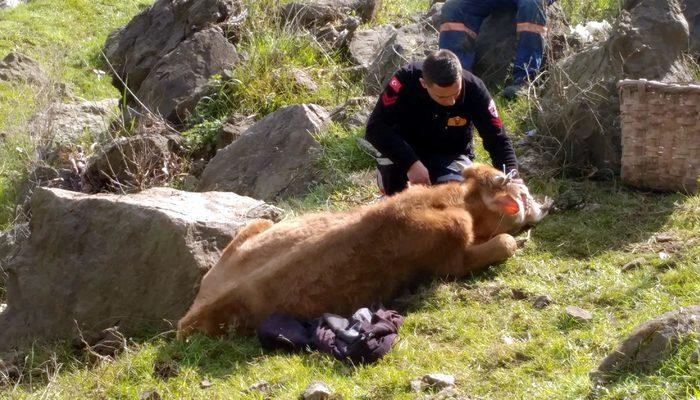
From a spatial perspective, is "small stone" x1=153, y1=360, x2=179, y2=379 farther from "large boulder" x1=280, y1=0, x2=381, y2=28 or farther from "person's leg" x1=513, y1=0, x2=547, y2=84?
"large boulder" x1=280, y1=0, x2=381, y2=28

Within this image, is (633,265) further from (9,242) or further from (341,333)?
(9,242)

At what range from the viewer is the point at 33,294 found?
25.4ft

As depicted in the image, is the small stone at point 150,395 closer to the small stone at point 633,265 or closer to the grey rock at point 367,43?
the small stone at point 633,265

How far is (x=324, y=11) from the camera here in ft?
46.4

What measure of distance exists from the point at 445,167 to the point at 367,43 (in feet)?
20.3

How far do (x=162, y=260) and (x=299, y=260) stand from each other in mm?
1401

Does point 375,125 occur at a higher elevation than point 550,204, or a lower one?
higher

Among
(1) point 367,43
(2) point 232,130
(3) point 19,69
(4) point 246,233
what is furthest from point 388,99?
(3) point 19,69

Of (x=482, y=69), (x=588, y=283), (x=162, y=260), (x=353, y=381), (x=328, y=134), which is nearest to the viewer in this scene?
(x=353, y=381)

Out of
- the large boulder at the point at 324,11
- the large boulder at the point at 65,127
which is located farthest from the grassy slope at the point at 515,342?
the large boulder at the point at 324,11

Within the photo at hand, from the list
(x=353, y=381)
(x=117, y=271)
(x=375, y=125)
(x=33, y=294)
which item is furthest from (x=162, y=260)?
(x=353, y=381)

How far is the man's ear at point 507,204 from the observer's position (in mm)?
6828

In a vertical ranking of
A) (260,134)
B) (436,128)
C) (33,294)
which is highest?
(436,128)

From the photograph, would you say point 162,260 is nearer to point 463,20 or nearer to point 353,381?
point 353,381
